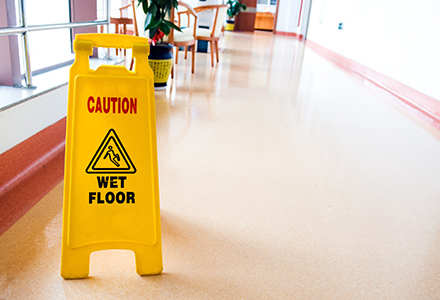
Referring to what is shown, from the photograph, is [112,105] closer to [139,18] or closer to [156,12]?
[156,12]

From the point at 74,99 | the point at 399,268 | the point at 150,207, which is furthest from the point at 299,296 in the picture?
the point at 74,99

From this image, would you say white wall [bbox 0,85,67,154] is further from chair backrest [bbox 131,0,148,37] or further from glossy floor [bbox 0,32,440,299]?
chair backrest [bbox 131,0,148,37]

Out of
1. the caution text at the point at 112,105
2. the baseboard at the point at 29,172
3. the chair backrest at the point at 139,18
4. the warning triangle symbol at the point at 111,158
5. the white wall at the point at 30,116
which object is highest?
the chair backrest at the point at 139,18

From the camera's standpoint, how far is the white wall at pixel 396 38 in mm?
3867

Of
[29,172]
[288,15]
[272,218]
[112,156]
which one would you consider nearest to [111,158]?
[112,156]

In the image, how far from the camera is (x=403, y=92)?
172 inches

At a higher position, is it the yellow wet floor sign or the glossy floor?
the yellow wet floor sign

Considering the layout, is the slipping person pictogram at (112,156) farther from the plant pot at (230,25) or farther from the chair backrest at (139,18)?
the plant pot at (230,25)

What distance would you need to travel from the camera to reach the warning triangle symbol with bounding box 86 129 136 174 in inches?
42.6

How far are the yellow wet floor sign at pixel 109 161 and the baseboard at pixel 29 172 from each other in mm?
429

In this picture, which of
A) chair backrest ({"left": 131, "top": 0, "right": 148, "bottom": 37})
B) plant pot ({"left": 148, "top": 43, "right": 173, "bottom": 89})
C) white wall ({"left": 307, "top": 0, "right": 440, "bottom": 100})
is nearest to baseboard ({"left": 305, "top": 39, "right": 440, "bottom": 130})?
white wall ({"left": 307, "top": 0, "right": 440, "bottom": 100})

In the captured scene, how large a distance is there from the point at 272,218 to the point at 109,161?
0.78 metres

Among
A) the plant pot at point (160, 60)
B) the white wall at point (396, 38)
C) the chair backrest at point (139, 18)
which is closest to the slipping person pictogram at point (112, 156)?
the plant pot at point (160, 60)

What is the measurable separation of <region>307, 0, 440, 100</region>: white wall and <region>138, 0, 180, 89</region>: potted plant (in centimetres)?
261
